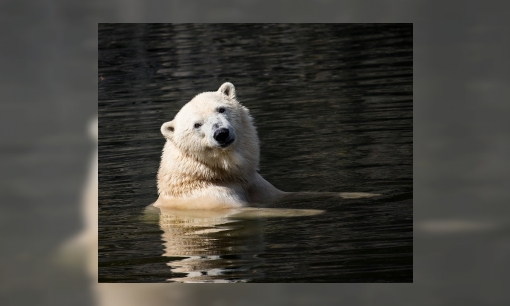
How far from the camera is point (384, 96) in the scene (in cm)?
875

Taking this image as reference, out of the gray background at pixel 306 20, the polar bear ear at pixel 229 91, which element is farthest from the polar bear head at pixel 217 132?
the gray background at pixel 306 20

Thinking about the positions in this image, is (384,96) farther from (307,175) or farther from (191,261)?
(191,261)

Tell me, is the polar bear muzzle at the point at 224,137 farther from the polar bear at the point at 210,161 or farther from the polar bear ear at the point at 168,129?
the polar bear ear at the point at 168,129

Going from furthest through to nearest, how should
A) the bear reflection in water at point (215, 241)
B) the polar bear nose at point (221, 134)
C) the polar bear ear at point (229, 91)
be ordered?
the polar bear ear at point (229, 91)
the polar bear nose at point (221, 134)
the bear reflection in water at point (215, 241)

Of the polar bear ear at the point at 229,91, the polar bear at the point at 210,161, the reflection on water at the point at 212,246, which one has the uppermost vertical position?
the polar bear ear at the point at 229,91

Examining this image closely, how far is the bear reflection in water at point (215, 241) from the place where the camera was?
770cm

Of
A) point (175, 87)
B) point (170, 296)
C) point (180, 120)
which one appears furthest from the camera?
point (175, 87)

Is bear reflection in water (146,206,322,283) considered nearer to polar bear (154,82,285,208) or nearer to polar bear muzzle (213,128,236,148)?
polar bear (154,82,285,208)

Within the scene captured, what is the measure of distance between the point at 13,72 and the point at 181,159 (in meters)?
1.36

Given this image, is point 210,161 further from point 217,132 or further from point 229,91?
point 229,91

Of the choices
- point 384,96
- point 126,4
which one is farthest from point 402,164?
point 126,4

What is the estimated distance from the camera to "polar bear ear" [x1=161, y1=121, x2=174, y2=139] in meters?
8.34

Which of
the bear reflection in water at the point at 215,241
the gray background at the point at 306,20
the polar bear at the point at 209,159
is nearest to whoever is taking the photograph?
the bear reflection in water at the point at 215,241

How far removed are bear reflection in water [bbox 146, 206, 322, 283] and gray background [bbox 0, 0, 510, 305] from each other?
2.30 ft
